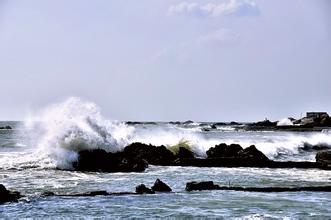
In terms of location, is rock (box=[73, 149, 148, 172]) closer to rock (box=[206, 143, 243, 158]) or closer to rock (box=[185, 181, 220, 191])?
rock (box=[206, 143, 243, 158])

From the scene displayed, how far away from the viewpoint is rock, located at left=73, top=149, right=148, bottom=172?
82.9 ft

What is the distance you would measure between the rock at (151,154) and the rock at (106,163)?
2125 millimetres

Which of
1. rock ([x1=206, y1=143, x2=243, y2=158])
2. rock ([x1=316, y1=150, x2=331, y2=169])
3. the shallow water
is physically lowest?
the shallow water

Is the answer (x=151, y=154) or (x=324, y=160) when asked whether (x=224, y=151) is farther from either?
(x=324, y=160)

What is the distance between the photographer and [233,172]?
83.2ft

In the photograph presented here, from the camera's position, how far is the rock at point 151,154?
2884 centimetres

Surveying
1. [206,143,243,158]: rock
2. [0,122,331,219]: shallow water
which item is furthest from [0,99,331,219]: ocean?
[206,143,243,158]: rock

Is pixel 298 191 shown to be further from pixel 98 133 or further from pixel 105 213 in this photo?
pixel 98 133

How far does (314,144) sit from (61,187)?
38.7 m

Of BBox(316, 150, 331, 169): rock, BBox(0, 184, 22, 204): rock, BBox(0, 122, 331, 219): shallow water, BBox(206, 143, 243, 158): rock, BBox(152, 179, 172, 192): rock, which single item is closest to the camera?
BBox(0, 122, 331, 219): shallow water

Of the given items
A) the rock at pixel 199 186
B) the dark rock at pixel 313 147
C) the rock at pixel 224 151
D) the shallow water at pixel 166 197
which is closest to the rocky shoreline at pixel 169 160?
the rock at pixel 224 151

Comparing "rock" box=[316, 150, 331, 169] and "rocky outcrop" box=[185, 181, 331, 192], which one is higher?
"rock" box=[316, 150, 331, 169]

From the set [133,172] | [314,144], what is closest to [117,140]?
[133,172]

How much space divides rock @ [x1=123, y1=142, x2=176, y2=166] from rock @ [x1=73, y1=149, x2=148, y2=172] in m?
2.12
